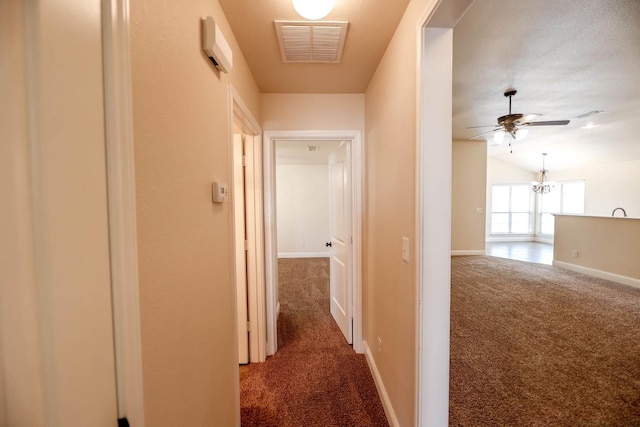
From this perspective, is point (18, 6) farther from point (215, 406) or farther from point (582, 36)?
Result: point (582, 36)

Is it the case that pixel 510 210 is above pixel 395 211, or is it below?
below

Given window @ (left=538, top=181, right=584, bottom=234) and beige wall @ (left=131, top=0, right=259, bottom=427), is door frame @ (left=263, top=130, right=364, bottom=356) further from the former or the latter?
window @ (left=538, top=181, right=584, bottom=234)

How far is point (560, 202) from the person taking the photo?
7938mm

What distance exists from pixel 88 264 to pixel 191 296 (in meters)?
0.48

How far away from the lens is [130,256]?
58cm

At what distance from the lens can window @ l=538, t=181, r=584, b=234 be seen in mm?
7352

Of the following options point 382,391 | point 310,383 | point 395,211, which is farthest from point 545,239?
point 310,383

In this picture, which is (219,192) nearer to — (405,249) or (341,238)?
(405,249)

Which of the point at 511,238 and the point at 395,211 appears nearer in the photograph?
the point at 395,211

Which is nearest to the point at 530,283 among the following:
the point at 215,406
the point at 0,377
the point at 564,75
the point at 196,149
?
the point at 564,75

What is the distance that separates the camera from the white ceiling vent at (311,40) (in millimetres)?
1384

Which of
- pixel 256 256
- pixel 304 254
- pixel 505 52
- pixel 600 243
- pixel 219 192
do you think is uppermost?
pixel 505 52

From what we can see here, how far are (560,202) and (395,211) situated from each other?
32.9 ft

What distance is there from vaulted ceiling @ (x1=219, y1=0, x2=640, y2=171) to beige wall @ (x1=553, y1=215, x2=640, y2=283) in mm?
1882
